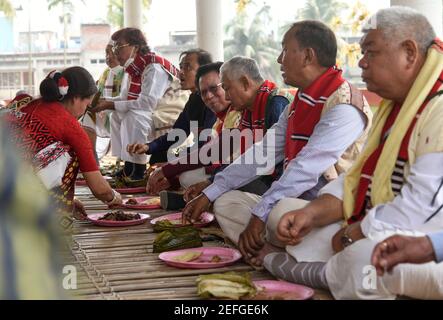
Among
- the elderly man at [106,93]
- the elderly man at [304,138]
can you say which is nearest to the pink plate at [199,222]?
the elderly man at [304,138]

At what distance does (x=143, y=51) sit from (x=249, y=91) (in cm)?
287

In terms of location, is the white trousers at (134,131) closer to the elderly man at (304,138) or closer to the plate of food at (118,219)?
the plate of food at (118,219)

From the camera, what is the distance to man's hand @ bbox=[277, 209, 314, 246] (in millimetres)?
2998

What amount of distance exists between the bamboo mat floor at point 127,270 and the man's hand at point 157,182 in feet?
3.38

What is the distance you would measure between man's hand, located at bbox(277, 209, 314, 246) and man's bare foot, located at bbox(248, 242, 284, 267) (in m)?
0.47

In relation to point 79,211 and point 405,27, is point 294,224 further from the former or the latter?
point 79,211

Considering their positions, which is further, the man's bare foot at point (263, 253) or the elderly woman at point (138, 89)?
the elderly woman at point (138, 89)

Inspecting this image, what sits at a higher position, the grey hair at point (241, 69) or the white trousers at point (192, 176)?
the grey hair at point (241, 69)

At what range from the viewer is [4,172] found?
88cm

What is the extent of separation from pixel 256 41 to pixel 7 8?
18.7m

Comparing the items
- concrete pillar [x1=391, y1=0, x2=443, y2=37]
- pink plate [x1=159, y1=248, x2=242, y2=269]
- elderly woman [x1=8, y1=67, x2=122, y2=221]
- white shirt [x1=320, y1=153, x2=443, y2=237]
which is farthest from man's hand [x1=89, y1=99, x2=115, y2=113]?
white shirt [x1=320, y1=153, x2=443, y2=237]

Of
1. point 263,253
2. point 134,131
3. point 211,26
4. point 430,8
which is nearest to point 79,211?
point 263,253

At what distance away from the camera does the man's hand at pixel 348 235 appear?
2.80 metres
